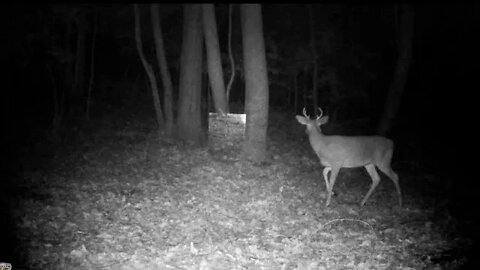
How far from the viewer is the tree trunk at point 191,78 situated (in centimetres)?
1248

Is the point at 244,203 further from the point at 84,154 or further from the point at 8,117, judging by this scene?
the point at 8,117

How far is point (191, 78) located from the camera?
1257 cm

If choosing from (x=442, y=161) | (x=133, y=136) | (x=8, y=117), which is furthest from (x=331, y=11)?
(x=8, y=117)

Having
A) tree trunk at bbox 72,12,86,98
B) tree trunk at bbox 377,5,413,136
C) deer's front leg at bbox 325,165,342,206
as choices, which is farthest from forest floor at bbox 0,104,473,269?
tree trunk at bbox 72,12,86,98

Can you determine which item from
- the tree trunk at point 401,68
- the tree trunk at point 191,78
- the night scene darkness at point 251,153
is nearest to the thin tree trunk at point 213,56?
the night scene darkness at point 251,153

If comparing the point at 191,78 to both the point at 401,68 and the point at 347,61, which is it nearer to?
the point at 401,68

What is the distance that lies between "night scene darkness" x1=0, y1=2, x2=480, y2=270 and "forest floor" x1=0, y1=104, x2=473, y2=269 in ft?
0.12

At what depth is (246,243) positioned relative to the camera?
6379mm

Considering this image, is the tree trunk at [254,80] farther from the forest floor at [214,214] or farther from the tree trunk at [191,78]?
the tree trunk at [191,78]

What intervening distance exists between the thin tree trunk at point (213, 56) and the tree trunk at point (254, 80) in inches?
78.7

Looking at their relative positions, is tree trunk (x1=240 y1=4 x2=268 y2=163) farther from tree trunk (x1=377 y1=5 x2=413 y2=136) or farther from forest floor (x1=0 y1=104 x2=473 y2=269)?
tree trunk (x1=377 y1=5 x2=413 y2=136)

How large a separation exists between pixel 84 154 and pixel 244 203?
495cm

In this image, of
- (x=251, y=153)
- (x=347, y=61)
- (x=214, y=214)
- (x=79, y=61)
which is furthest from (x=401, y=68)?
(x=79, y=61)

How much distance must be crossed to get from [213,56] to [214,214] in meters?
6.58
